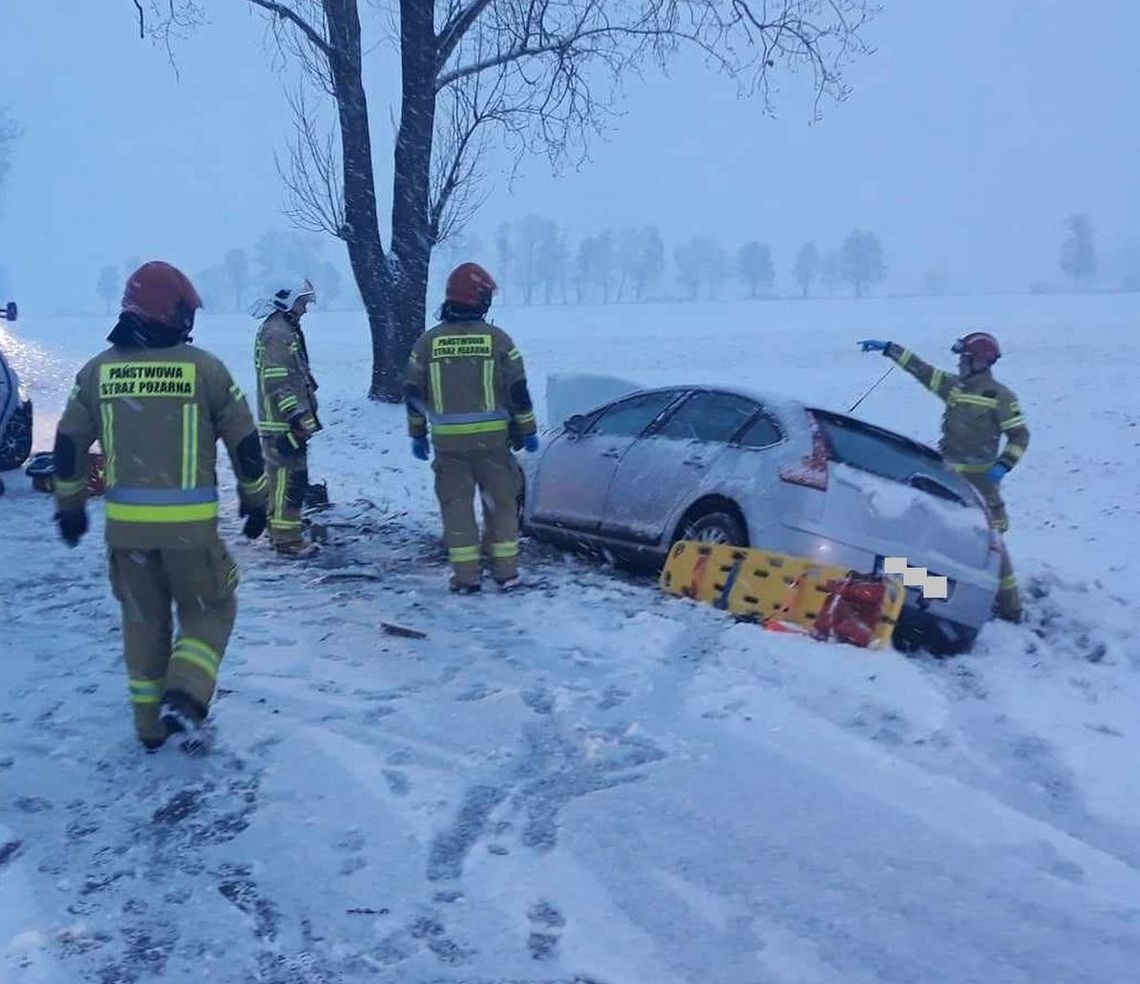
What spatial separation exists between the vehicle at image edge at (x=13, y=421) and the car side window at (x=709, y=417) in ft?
21.7

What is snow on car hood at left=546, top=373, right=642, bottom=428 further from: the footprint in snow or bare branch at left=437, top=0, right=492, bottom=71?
the footprint in snow

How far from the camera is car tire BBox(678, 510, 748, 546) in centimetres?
689

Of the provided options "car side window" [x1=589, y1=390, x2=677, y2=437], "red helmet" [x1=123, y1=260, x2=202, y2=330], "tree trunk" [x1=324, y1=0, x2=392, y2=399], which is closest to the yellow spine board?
"car side window" [x1=589, y1=390, x2=677, y2=437]

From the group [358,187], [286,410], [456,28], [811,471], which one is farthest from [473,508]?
[456,28]

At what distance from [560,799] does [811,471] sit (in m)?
3.10

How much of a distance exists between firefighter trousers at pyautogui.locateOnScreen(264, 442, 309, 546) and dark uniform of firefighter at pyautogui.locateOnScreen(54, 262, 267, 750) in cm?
354

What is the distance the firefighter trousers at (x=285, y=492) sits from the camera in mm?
8078

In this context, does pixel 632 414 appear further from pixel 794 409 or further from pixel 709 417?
pixel 794 409

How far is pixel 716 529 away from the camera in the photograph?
705 centimetres

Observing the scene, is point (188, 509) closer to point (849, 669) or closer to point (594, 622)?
point (594, 622)

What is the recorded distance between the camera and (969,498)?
707 centimetres

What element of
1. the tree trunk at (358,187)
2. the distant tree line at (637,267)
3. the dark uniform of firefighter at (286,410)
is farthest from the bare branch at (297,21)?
the distant tree line at (637,267)

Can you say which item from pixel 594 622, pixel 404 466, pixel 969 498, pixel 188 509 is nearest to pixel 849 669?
pixel 594 622

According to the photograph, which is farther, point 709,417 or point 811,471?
point 709,417
